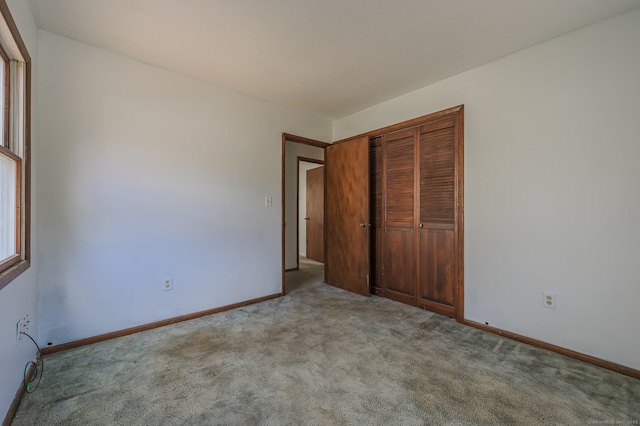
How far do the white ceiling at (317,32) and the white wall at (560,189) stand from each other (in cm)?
26

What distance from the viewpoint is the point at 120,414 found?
4.62ft

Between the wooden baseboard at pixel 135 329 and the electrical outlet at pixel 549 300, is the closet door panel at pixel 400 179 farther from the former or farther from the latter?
the wooden baseboard at pixel 135 329

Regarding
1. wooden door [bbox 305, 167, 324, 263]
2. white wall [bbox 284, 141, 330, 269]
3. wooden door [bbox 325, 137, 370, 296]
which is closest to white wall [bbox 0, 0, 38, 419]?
wooden door [bbox 325, 137, 370, 296]

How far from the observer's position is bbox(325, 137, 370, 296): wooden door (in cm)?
344

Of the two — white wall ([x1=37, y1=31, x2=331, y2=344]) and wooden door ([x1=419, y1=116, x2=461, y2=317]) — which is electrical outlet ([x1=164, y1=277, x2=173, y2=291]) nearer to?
white wall ([x1=37, y1=31, x2=331, y2=344])

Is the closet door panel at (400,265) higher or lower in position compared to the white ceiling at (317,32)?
lower

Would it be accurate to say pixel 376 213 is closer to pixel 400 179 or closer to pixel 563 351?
pixel 400 179

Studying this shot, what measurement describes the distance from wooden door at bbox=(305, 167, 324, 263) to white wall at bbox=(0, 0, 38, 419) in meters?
4.35

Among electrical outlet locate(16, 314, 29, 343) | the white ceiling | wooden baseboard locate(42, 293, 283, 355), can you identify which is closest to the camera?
electrical outlet locate(16, 314, 29, 343)

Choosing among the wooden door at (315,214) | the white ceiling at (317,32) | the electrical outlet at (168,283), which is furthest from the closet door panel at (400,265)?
the wooden door at (315,214)

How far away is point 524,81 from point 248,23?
2.21m

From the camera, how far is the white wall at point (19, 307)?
4.24 ft

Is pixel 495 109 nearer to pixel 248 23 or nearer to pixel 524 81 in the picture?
pixel 524 81

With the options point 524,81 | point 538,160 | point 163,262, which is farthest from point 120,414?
point 524,81
